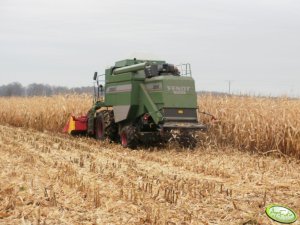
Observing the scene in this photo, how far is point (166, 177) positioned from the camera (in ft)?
22.3

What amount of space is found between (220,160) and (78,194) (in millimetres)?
4036

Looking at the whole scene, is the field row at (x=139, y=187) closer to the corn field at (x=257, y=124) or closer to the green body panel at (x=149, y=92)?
the corn field at (x=257, y=124)

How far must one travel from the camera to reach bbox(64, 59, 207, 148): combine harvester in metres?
9.83

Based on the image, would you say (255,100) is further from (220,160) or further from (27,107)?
(27,107)

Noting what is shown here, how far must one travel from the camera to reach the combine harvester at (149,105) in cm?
983

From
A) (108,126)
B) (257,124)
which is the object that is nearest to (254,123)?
(257,124)

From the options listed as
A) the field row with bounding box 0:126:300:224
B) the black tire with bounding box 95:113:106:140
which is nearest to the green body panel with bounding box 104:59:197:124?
the black tire with bounding box 95:113:106:140

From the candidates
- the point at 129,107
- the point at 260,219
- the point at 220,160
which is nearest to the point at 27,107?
the point at 129,107

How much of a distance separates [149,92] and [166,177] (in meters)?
3.77

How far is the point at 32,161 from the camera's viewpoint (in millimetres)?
7637

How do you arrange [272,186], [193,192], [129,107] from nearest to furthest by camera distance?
[193,192], [272,186], [129,107]

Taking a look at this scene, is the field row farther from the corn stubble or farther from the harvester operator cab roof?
the harvester operator cab roof

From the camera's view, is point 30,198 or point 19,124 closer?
point 30,198

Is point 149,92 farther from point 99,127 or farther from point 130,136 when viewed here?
point 99,127
